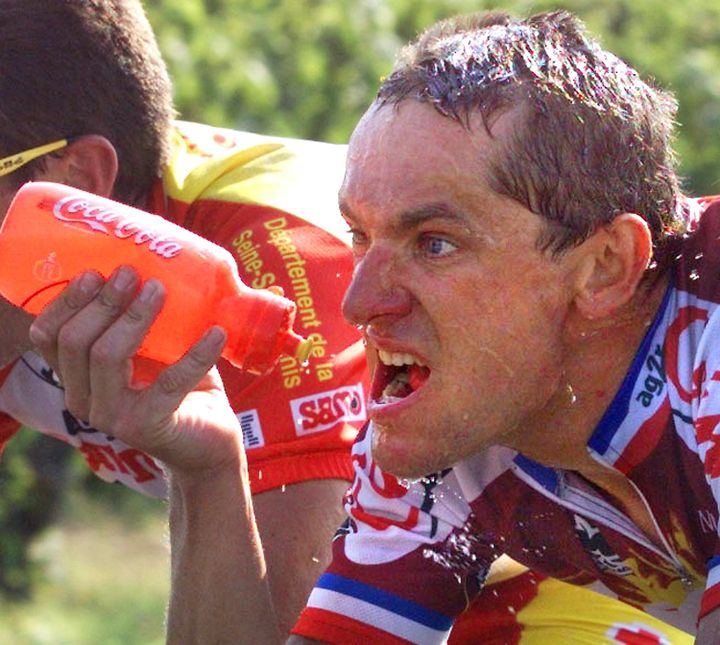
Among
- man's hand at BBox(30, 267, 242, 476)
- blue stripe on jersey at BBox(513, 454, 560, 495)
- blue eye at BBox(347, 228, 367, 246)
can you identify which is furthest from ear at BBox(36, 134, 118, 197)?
blue stripe on jersey at BBox(513, 454, 560, 495)

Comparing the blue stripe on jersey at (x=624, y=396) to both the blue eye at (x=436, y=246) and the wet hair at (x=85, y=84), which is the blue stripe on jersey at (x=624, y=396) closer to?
the blue eye at (x=436, y=246)

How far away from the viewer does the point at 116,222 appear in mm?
3607

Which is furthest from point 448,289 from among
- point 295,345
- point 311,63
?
point 311,63

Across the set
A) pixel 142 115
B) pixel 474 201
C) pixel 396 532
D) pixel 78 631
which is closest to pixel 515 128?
pixel 474 201

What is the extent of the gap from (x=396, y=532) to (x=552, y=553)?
1.08ft

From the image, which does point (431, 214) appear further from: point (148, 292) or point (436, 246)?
point (148, 292)

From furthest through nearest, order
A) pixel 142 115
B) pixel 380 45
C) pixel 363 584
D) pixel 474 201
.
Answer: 1. pixel 380 45
2. pixel 142 115
3. pixel 363 584
4. pixel 474 201

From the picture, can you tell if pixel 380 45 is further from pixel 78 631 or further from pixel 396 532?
pixel 396 532

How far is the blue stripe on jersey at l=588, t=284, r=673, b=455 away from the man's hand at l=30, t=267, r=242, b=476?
0.76m

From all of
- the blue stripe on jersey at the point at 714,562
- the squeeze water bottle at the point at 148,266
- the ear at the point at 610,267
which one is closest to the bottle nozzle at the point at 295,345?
the squeeze water bottle at the point at 148,266

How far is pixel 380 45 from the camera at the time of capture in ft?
26.1

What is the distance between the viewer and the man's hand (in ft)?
11.7

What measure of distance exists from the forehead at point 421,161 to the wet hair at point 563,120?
0.07 feet

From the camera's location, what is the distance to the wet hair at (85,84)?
14.6 feet
